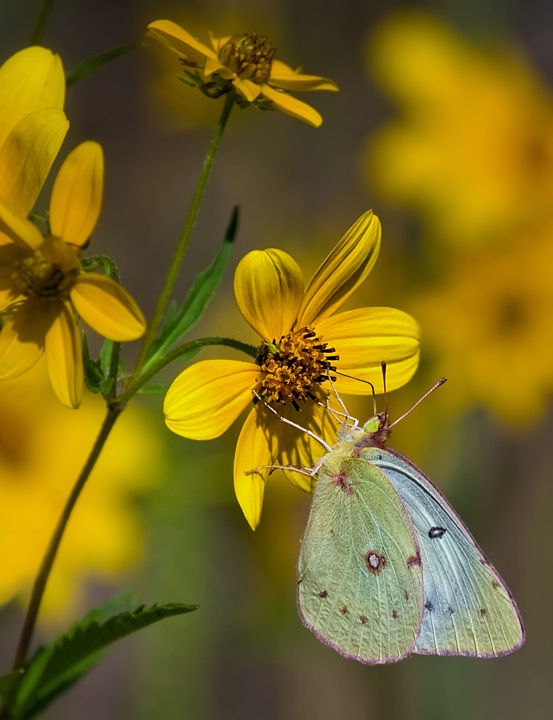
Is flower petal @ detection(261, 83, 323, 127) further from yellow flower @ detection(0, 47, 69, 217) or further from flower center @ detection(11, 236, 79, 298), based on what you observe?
flower center @ detection(11, 236, 79, 298)

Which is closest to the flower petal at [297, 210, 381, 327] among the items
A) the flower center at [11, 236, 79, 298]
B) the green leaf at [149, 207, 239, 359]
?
the green leaf at [149, 207, 239, 359]

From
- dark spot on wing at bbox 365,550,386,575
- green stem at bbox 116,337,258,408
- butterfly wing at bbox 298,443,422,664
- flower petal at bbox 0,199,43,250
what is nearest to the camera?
flower petal at bbox 0,199,43,250

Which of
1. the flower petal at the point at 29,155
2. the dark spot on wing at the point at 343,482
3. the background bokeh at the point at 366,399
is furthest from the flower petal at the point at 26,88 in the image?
the background bokeh at the point at 366,399

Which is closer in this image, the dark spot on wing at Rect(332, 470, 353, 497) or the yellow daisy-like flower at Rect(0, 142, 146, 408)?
the yellow daisy-like flower at Rect(0, 142, 146, 408)

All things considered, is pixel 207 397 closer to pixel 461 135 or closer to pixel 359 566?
pixel 359 566

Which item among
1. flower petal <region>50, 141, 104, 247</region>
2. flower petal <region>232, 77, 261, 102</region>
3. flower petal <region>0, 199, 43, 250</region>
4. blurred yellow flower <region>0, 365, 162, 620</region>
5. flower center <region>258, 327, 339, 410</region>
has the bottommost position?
blurred yellow flower <region>0, 365, 162, 620</region>

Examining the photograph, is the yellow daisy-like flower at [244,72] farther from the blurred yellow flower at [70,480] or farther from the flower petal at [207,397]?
the blurred yellow flower at [70,480]

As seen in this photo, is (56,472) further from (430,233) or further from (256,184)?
(256,184)
